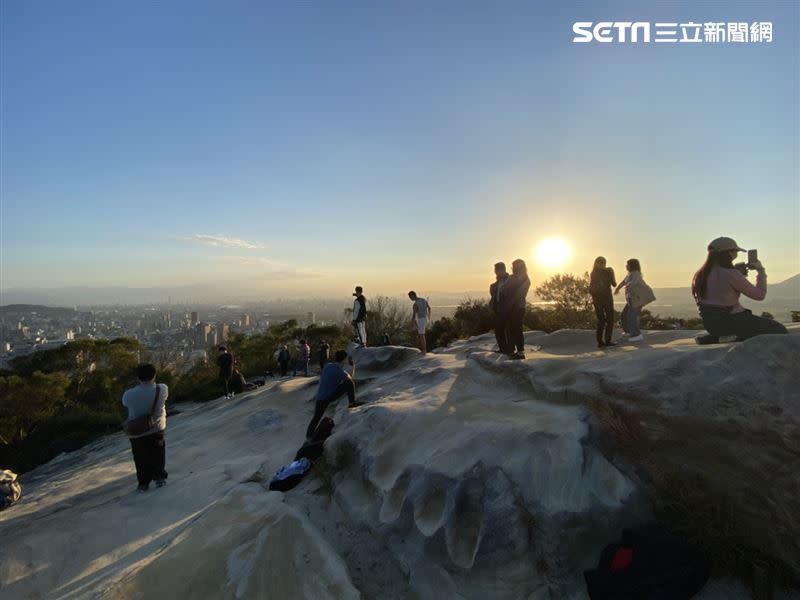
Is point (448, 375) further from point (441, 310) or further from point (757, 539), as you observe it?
point (441, 310)

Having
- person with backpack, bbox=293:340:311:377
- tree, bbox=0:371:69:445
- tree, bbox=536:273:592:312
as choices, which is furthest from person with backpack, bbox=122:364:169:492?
tree, bbox=536:273:592:312

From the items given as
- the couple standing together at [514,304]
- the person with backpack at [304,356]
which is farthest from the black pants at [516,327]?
the person with backpack at [304,356]

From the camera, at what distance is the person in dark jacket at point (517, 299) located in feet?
27.2

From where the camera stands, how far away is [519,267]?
27.2 feet

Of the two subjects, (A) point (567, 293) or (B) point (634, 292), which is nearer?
(B) point (634, 292)

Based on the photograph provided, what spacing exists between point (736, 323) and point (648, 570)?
3.80 meters

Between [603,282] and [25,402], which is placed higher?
[603,282]

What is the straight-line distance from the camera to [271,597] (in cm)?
371

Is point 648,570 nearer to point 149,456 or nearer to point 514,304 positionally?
point 514,304

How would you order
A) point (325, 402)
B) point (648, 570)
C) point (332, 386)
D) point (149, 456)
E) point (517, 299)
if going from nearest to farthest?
1. point (648, 570)
2. point (149, 456)
3. point (325, 402)
4. point (332, 386)
5. point (517, 299)

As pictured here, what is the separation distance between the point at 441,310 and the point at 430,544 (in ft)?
89.6

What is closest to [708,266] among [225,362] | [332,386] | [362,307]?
[332,386]

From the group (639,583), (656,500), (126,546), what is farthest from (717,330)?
(126,546)

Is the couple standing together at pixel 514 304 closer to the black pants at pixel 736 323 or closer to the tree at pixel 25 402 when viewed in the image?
the black pants at pixel 736 323
